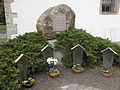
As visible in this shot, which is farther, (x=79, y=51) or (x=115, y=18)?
(x=115, y=18)

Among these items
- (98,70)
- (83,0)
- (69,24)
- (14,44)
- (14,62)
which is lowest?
(98,70)

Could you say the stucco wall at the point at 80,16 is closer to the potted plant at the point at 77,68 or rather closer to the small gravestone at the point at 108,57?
the potted plant at the point at 77,68

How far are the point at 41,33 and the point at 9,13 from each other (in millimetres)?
1901

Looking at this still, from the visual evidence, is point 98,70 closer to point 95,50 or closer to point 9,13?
point 95,50

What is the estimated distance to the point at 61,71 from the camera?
146 inches

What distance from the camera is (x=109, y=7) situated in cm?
718

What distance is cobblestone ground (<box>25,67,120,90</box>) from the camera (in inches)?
119

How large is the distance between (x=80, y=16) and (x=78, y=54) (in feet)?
10.8

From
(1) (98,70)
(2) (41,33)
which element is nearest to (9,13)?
(2) (41,33)

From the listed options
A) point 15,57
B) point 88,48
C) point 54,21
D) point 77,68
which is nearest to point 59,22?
point 54,21

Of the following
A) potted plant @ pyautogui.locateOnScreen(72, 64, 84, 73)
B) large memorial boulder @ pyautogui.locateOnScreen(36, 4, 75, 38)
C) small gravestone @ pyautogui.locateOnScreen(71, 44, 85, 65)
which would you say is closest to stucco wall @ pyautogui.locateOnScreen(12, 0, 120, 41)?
large memorial boulder @ pyautogui.locateOnScreen(36, 4, 75, 38)

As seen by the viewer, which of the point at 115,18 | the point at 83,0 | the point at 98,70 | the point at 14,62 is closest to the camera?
the point at 14,62

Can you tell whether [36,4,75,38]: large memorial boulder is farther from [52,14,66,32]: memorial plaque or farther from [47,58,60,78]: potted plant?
[47,58,60,78]: potted plant

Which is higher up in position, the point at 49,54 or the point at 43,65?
the point at 49,54
